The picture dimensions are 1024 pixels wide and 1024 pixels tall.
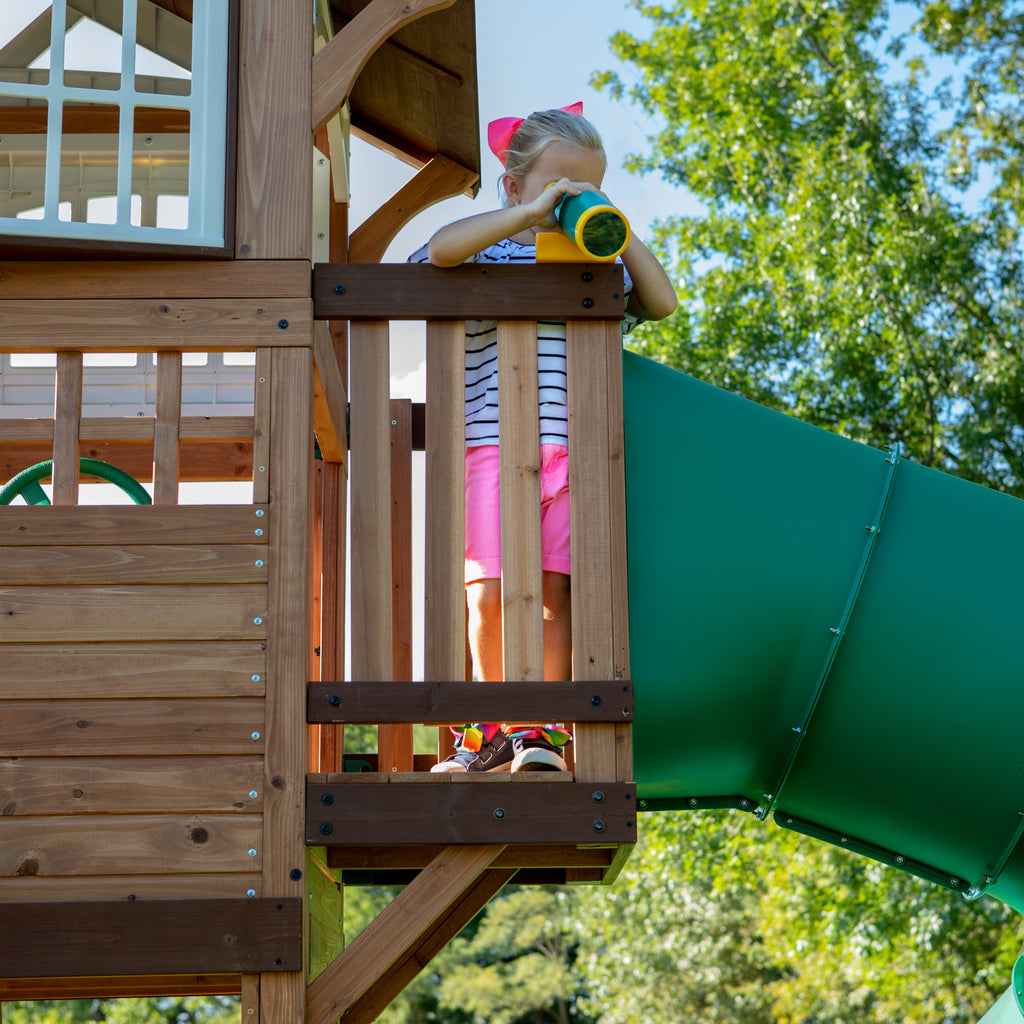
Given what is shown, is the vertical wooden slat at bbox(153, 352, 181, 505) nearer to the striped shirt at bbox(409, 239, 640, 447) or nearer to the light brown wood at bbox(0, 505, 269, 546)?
the light brown wood at bbox(0, 505, 269, 546)

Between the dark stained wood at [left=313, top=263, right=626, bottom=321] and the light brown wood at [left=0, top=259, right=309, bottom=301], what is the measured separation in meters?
0.09

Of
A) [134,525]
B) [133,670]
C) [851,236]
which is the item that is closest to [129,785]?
[133,670]

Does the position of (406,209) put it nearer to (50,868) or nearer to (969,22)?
(50,868)

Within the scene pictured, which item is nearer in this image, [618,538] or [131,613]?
[131,613]

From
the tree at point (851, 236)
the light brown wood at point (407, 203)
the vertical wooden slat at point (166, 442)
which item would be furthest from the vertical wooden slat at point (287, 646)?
the tree at point (851, 236)

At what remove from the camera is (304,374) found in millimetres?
3154

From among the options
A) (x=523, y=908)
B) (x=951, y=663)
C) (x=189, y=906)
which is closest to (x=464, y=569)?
(x=189, y=906)

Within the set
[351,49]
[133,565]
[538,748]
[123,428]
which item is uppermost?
[351,49]

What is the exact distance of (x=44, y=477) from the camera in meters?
3.52

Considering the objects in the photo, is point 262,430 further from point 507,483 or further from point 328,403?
point 328,403

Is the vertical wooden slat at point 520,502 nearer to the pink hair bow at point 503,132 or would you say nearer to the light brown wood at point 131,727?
the light brown wood at point 131,727

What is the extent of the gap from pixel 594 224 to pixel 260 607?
3.96ft

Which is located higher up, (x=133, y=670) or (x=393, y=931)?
(x=133, y=670)

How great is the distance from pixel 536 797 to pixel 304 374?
3.78ft
